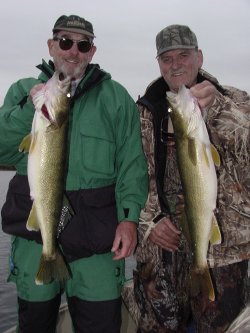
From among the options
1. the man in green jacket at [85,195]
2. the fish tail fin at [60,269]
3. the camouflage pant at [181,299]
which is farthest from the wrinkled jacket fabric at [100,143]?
the camouflage pant at [181,299]

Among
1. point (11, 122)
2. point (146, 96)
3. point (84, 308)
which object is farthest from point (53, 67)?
point (84, 308)

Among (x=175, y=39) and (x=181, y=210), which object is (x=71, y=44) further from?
(x=181, y=210)

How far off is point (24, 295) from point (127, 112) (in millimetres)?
1987

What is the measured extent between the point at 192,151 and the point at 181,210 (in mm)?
1026

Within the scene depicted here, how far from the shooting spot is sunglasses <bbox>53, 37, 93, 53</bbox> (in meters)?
3.93

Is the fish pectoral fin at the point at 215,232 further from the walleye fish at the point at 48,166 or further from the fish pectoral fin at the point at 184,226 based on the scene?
the walleye fish at the point at 48,166

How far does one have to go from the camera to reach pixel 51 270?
3.54 metres

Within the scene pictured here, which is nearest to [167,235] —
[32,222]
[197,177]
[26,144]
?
[197,177]

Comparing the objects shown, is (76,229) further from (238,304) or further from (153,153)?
(238,304)

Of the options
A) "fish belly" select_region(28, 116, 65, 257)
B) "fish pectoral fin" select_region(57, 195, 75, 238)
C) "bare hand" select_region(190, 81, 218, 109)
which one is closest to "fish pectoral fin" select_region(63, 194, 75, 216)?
"fish pectoral fin" select_region(57, 195, 75, 238)

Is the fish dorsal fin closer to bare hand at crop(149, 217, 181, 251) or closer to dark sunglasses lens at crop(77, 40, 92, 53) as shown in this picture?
bare hand at crop(149, 217, 181, 251)

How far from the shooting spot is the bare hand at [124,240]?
3.74m

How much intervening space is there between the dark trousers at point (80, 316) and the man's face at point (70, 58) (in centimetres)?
217

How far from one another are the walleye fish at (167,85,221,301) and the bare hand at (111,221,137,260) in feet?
1.74
